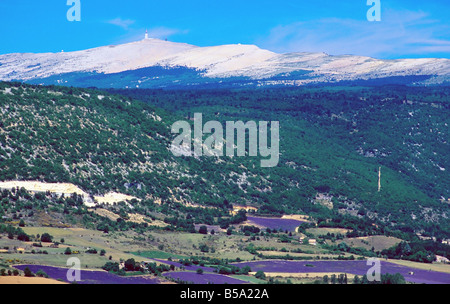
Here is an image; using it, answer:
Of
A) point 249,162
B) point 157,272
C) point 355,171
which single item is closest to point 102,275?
point 157,272

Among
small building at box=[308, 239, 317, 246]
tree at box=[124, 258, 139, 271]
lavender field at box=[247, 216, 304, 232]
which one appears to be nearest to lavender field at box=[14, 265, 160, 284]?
tree at box=[124, 258, 139, 271]

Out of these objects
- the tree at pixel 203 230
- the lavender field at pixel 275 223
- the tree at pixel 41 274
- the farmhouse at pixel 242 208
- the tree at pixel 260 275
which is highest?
the tree at pixel 41 274

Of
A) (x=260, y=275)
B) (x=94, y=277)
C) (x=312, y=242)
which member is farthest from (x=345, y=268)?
(x=94, y=277)

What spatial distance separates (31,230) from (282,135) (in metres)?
74.4

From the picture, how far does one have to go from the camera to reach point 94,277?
57125 millimetres

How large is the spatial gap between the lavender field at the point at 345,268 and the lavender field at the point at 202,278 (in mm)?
6677

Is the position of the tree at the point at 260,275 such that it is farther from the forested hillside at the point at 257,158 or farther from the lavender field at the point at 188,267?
the forested hillside at the point at 257,158

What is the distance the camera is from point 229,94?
18162 centimetres

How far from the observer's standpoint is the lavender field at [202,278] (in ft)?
194

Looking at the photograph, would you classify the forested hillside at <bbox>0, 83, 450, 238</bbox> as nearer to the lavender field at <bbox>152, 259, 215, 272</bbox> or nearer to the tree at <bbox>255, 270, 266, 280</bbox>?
the lavender field at <bbox>152, 259, 215, 272</bbox>

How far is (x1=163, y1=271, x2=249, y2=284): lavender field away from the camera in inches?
2331

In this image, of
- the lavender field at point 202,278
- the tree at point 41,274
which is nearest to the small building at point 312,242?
the lavender field at point 202,278

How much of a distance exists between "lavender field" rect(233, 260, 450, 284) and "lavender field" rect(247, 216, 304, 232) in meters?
22.4
